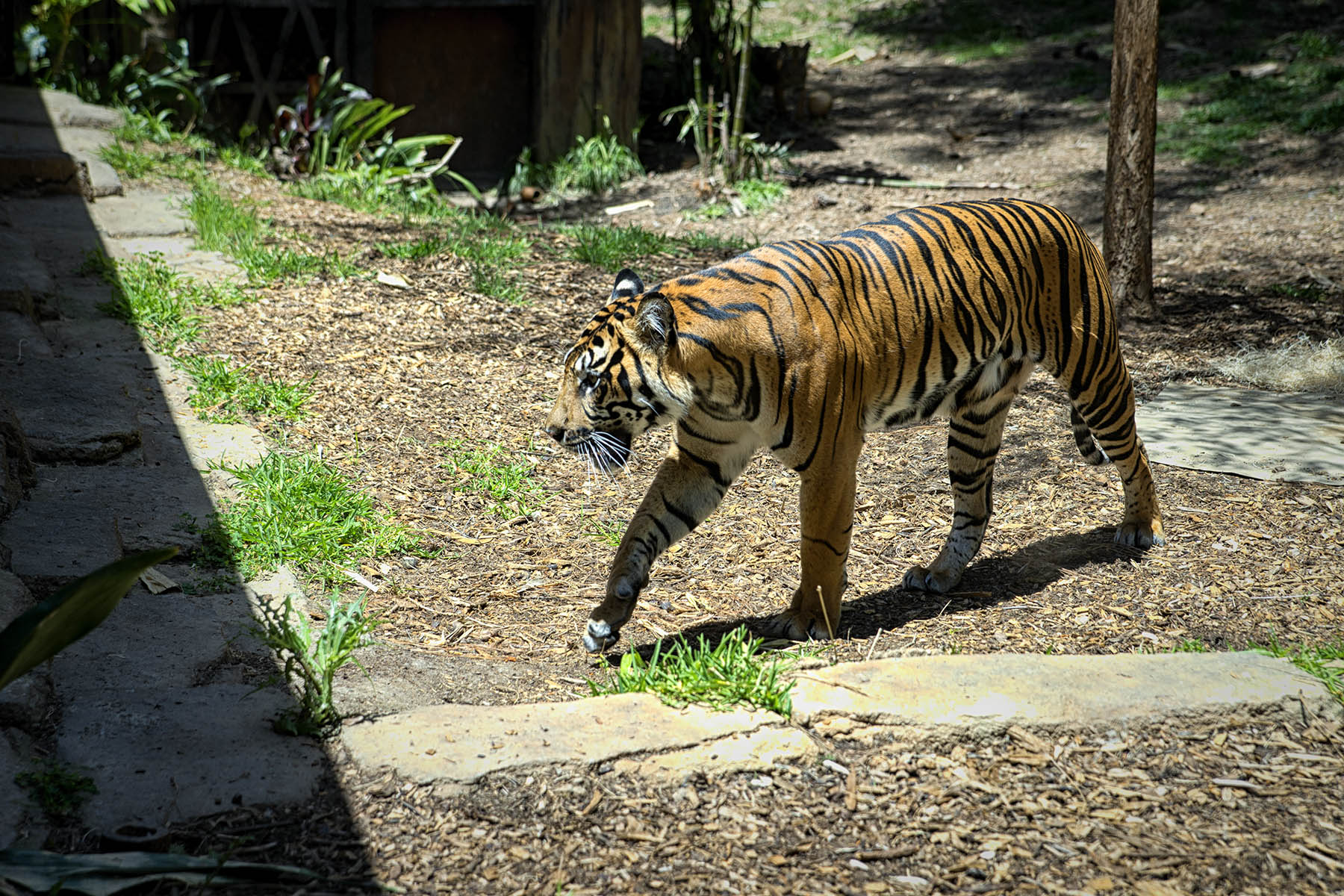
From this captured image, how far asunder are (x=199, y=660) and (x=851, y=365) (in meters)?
2.15

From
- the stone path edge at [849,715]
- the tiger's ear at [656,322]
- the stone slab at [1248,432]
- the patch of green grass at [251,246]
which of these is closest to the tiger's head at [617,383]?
the tiger's ear at [656,322]

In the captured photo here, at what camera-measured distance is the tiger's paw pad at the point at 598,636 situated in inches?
152

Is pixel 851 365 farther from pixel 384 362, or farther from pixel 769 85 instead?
pixel 769 85

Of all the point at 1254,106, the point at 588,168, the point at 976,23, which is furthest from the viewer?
the point at 976,23

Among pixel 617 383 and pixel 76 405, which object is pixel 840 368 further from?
pixel 76 405

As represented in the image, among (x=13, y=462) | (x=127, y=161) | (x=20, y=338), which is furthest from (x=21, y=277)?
(x=127, y=161)

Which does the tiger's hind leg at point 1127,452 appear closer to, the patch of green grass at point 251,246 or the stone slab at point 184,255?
the patch of green grass at point 251,246

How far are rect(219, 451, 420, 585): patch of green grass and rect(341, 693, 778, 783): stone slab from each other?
1339 millimetres

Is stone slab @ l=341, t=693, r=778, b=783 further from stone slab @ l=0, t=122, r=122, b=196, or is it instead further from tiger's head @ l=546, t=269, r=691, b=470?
stone slab @ l=0, t=122, r=122, b=196

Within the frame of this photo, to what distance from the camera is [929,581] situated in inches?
174

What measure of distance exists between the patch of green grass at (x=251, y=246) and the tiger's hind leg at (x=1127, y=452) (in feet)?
14.2

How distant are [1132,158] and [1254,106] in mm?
5305

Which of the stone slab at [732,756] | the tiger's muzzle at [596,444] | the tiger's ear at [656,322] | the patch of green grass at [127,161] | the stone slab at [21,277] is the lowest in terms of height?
the stone slab at [732,756]

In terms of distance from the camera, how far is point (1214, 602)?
403 cm
